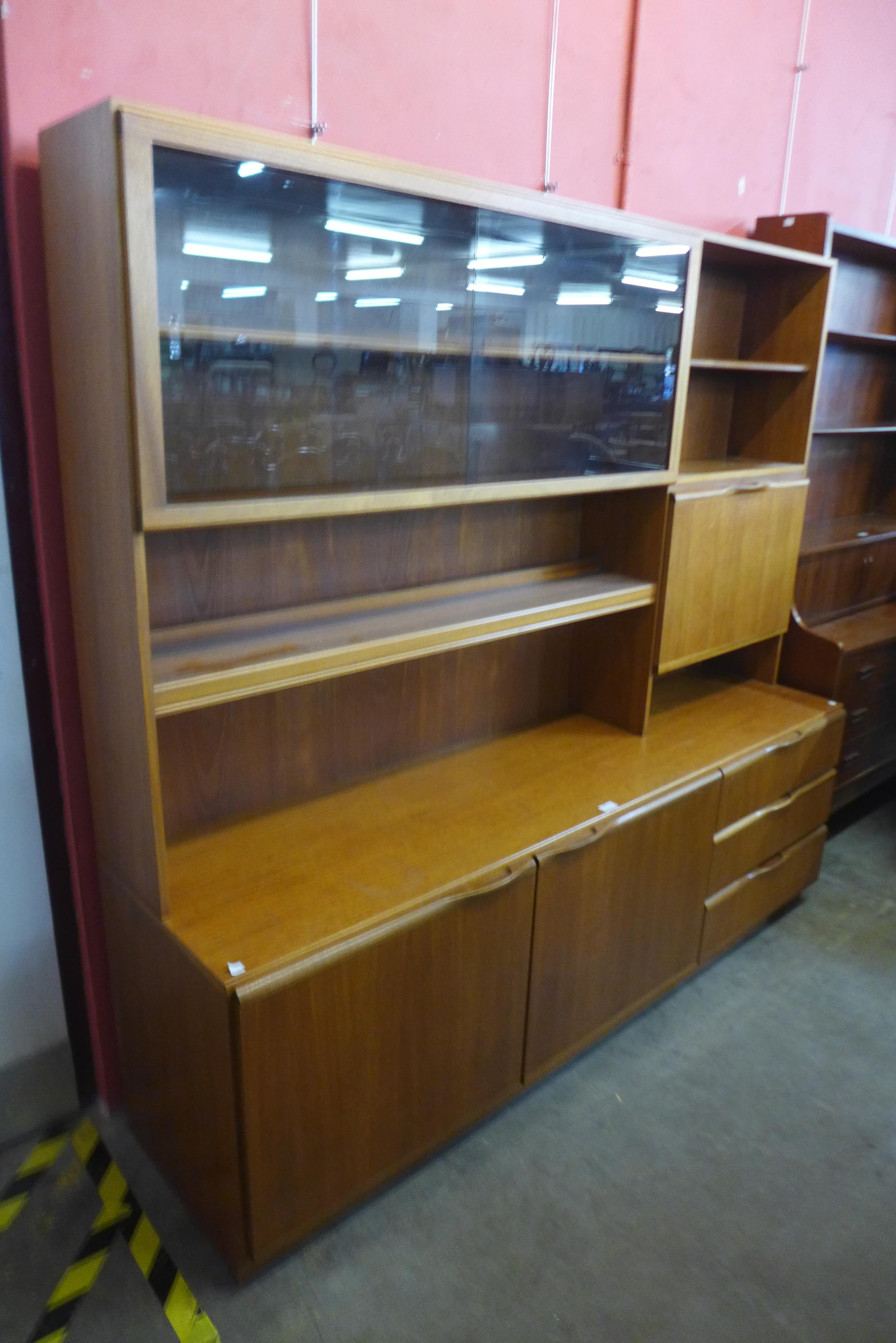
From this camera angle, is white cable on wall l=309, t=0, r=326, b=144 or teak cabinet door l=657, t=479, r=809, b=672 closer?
white cable on wall l=309, t=0, r=326, b=144

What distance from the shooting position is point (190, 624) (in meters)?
1.78

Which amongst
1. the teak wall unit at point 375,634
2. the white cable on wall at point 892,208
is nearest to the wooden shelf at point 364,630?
the teak wall unit at point 375,634

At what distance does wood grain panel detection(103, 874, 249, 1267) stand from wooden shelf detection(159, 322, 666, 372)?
3.36ft

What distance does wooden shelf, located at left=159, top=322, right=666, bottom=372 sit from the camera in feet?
5.01

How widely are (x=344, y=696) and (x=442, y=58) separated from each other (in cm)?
141

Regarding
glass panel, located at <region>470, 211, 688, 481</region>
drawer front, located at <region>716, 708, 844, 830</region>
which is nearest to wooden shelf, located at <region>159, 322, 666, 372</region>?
glass panel, located at <region>470, 211, 688, 481</region>

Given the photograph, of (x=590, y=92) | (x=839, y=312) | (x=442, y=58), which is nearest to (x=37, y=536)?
(x=442, y=58)

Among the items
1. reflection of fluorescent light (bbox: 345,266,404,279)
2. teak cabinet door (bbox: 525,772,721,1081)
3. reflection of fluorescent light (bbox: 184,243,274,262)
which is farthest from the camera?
teak cabinet door (bbox: 525,772,721,1081)

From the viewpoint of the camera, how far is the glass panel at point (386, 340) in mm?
1487

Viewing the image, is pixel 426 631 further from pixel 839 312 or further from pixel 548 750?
pixel 839 312

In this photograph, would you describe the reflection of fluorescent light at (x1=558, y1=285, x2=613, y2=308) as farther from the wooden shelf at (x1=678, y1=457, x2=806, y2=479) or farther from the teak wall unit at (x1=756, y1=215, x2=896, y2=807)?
the teak wall unit at (x1=756, y1=215, x2=896, y2=807)

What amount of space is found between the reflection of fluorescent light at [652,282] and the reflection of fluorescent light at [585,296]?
0.18ft

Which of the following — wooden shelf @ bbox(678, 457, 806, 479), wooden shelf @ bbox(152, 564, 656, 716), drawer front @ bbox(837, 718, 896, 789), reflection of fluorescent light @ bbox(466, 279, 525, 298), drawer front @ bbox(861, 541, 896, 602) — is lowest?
drawer front @ bbox(837, 718, 896, 789)

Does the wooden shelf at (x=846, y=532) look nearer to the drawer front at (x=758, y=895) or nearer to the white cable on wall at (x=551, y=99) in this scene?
the drawer front at (x=758, y=895)
